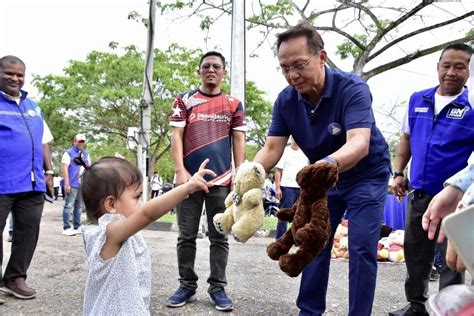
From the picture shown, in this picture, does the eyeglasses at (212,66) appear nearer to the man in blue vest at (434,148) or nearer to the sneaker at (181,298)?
the man in blue vest at (434,148)

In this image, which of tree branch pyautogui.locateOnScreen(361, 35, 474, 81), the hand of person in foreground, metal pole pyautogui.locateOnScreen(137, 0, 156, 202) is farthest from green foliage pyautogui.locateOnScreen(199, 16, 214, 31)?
the hand of person in foreground

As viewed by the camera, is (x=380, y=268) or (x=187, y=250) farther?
(x=380, y=268)

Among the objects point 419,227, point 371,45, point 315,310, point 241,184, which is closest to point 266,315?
point 315,310

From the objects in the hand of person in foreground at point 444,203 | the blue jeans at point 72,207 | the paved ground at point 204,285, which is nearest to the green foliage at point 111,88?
the blue jeans at point 72,207

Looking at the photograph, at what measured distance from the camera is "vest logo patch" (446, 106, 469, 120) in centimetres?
321

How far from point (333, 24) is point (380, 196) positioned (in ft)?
32.4

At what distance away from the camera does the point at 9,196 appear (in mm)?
3803

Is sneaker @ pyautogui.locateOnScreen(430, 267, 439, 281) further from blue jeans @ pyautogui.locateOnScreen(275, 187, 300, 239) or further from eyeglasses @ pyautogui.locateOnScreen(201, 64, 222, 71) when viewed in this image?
eyeglasses @ pyautogui.locateOnScreen(201, 64, 222, 71)

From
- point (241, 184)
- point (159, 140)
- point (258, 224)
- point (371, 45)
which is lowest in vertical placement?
point (159, 140)

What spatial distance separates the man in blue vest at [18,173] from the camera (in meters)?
3.79

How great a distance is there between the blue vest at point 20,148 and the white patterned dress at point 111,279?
196 centimetres

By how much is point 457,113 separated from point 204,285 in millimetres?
2498

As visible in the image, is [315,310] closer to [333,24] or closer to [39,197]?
[39,197]

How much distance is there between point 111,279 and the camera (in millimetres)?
2078
